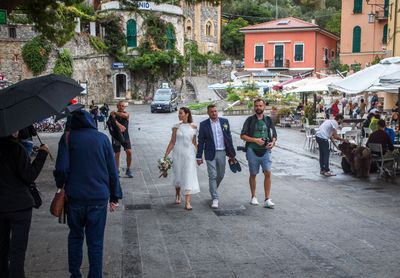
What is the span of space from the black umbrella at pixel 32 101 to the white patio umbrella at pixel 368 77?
27.3ft

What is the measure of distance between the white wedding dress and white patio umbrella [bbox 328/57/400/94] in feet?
16.4

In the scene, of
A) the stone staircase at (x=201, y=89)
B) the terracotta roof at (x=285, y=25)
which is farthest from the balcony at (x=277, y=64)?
the stone staircase at (x=201, y=89)

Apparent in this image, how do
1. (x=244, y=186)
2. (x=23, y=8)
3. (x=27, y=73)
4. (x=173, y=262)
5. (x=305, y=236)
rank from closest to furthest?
(x=173, y=262) < (x=305, y=236) < (x=244, y=186) < (x=23, y=8) < (x=27, y=73)

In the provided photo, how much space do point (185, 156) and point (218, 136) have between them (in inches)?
25.9

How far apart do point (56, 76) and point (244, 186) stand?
20.6 ft

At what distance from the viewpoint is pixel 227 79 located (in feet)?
192

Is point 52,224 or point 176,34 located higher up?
point 176,34

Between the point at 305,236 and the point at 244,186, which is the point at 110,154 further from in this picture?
the point at 244,186

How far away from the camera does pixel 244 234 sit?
6.74m

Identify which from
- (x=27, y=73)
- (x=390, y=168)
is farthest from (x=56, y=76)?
(x=27, y=73)

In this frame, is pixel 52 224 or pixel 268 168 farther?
pixel 268 168

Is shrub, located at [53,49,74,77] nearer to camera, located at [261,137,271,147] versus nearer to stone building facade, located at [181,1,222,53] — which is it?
stone building facade, located at [181,1,222,53]

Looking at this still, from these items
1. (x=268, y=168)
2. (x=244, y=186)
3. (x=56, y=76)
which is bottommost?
(x=244, y=186)

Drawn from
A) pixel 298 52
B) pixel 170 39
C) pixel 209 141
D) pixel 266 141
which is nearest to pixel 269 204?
pixel 266 141
